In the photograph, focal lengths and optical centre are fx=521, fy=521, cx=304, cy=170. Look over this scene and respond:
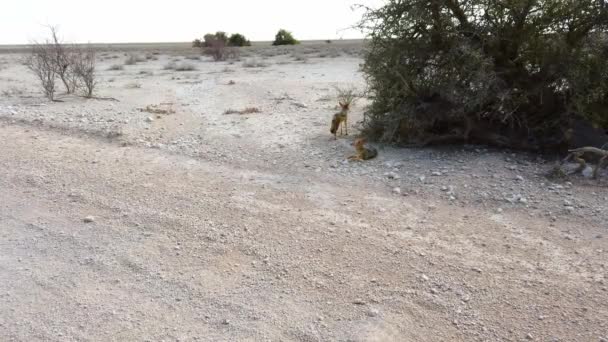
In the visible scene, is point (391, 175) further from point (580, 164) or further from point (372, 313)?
point (372, 313)

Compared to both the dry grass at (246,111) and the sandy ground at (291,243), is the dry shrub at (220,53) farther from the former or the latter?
the sandy ground at (291,243)

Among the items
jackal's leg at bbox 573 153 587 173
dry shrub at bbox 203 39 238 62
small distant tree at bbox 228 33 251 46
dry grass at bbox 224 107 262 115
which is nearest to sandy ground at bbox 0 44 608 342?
jackal's leg at bbox 573 153 587 173

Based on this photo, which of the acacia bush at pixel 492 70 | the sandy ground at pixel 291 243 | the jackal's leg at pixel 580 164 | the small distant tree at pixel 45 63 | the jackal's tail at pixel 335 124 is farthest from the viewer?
the small distant tree at pixel 45 63

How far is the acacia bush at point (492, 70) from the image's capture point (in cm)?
588

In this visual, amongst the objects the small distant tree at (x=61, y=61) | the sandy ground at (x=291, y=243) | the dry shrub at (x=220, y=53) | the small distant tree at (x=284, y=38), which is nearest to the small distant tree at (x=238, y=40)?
the small distant tree at (x=284, y=38)

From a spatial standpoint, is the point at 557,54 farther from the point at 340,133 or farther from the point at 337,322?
the point at 337,322

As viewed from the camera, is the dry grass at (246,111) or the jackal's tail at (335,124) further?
the dry grass at (246,111)

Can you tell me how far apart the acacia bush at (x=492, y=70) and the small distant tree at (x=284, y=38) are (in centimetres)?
4545

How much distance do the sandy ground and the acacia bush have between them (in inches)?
15.0

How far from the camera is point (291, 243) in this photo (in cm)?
449

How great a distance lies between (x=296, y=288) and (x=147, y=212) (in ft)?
6.92

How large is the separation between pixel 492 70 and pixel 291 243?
3.37 metres

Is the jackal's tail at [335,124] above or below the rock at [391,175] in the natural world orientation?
above

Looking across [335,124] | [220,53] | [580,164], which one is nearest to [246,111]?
[335,124]
